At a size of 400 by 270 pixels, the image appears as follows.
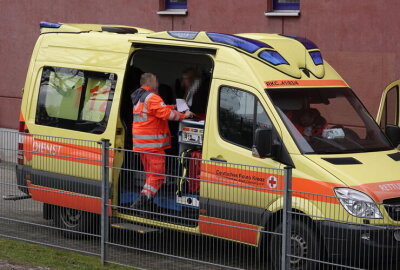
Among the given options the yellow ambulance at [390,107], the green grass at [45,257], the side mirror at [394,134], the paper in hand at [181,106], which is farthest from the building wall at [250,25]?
the green grass at [45,257]

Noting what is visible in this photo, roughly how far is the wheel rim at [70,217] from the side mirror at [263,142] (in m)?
2.32

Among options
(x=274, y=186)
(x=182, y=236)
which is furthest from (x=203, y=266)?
(x=274, y=186)

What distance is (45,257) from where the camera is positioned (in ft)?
30.9

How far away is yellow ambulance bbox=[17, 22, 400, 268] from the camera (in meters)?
7.92

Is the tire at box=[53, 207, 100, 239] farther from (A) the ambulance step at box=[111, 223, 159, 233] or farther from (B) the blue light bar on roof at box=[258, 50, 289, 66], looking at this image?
(B) the blue light bar on roof at box=[258, 50, 289, 66]

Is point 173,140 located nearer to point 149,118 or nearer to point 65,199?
point 149,118

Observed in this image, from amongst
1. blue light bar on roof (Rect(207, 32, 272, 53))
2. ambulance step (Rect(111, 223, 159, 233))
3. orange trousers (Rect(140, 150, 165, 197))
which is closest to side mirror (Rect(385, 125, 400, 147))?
blue light bar on roof (Rect(207, 32, 272, 53))

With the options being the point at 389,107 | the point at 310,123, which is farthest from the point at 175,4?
the point at 310,123

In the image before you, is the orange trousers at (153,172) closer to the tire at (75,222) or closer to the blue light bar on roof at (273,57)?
the tire at (75,222)

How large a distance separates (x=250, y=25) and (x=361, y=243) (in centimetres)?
843

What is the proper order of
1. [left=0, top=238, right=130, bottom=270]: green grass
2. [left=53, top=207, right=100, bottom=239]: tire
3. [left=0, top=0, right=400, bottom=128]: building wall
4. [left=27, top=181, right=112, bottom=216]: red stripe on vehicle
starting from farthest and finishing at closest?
[left=0, top=0, right=400, bottom=128]: building wall < [left=53, top=207, right=100, bottom=239]: tire < [left=27, top=181, right=112, bottom=216]: red stripe on vehicle < [left=0, top=238, right=130, bottom=270]: green grass

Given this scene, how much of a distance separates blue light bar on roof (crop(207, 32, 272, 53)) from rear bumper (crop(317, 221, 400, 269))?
98.4 inches

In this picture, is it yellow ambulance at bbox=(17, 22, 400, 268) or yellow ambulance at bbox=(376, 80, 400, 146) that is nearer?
yellow ambulance at bbox=(17, 22, 400, 268)

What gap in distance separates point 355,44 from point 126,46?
4.67 meters
